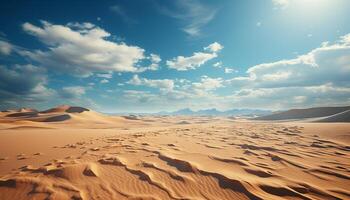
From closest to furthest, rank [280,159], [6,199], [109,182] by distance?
[6,199]
[109,182]
[280,159]

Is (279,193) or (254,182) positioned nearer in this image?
(279,193)

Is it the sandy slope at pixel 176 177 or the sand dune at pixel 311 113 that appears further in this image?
the sand dune at pixel 311 113

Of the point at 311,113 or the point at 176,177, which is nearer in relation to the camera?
the point at 176,177

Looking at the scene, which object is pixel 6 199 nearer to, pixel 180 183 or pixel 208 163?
pixel 180 183

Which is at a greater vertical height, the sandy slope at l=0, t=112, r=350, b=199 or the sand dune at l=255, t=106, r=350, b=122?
the sand dune at l=255, t=106, r=350, b=122

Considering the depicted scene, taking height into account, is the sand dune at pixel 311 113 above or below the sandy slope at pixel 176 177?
above

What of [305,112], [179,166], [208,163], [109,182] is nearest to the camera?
[109,182]

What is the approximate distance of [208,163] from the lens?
6188 millimetres

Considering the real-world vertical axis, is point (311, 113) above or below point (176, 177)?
above

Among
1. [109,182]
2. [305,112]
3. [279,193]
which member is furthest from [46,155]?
[305,112]

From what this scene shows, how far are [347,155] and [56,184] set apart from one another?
9.49 m

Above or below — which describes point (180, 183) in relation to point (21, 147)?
below

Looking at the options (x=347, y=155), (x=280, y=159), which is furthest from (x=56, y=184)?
(x=347, y=155)

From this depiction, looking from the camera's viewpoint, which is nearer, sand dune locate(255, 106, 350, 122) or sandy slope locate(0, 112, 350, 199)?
sandy slope locate(0, 112, 350, 199)
